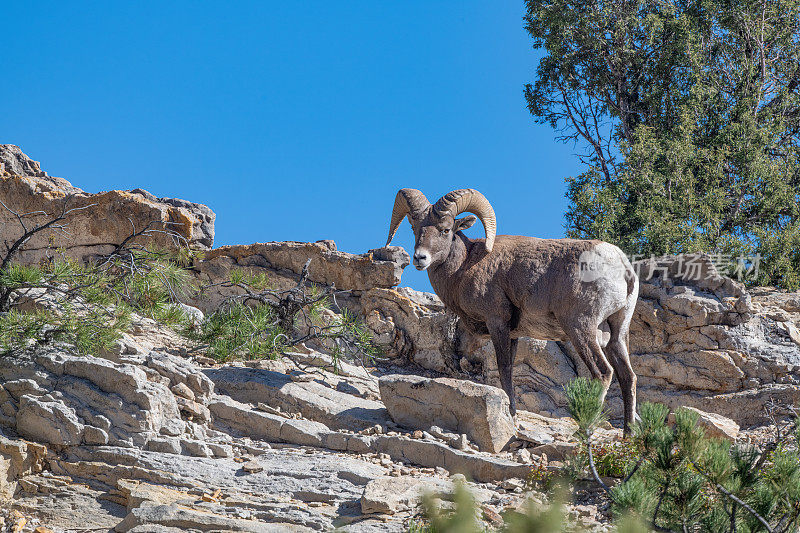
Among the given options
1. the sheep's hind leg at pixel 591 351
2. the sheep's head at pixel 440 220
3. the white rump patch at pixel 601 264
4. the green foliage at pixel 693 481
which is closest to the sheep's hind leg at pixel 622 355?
the sheep's hind leg at pixel 591 351

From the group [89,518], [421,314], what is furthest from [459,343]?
[89,518]

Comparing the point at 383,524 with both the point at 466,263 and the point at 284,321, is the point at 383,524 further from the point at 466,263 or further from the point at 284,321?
the point at 284,321

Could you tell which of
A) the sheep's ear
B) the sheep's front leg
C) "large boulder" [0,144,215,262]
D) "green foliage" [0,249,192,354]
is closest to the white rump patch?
the sheep's front leg

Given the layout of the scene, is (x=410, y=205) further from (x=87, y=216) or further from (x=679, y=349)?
(x=87, y=216)

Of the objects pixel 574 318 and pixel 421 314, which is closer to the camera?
pixel 574 318

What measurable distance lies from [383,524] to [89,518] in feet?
8.82

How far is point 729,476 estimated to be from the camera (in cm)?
486

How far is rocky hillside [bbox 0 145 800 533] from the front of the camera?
627cm

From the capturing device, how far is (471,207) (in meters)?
10.3

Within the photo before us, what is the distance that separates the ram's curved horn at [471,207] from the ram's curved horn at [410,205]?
1.03ft

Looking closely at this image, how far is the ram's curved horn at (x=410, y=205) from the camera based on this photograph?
408 inches

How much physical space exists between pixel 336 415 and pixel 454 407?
57.7 inches

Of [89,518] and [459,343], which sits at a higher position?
[459,343]

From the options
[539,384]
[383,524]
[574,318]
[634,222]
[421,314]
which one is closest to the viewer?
[383,524]
